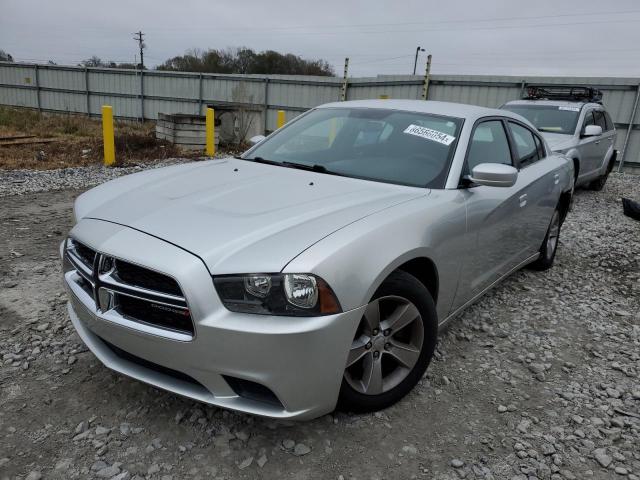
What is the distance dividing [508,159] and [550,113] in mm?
5701

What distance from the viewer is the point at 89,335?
2.45 metres

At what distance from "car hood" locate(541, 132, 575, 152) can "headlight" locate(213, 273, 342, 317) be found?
21.9ft

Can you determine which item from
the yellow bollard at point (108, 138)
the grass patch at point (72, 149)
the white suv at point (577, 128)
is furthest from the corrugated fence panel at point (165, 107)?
the white suv at point (577, 128)

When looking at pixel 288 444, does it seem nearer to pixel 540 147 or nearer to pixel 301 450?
pixel 301 450

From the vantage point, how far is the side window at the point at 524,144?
3.99 m

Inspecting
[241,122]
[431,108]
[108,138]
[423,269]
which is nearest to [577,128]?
[431,108]

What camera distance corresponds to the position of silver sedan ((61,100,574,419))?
6.36 feet

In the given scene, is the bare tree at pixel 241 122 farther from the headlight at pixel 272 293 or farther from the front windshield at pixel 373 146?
the headlight at pixel 272 293

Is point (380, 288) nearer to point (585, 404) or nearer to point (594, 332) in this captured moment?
point (585, 404)

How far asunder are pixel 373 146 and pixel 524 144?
5.56 ft

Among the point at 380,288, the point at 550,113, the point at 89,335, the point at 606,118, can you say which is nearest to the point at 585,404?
the point at 380,288

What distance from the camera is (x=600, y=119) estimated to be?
9141 millimetres

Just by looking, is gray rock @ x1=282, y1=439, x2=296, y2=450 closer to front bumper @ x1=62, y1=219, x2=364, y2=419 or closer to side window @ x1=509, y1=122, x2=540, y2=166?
front bumper @ x1=62, y1=219, x2=364, y2=419

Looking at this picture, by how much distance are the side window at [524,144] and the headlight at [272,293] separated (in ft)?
8.94
